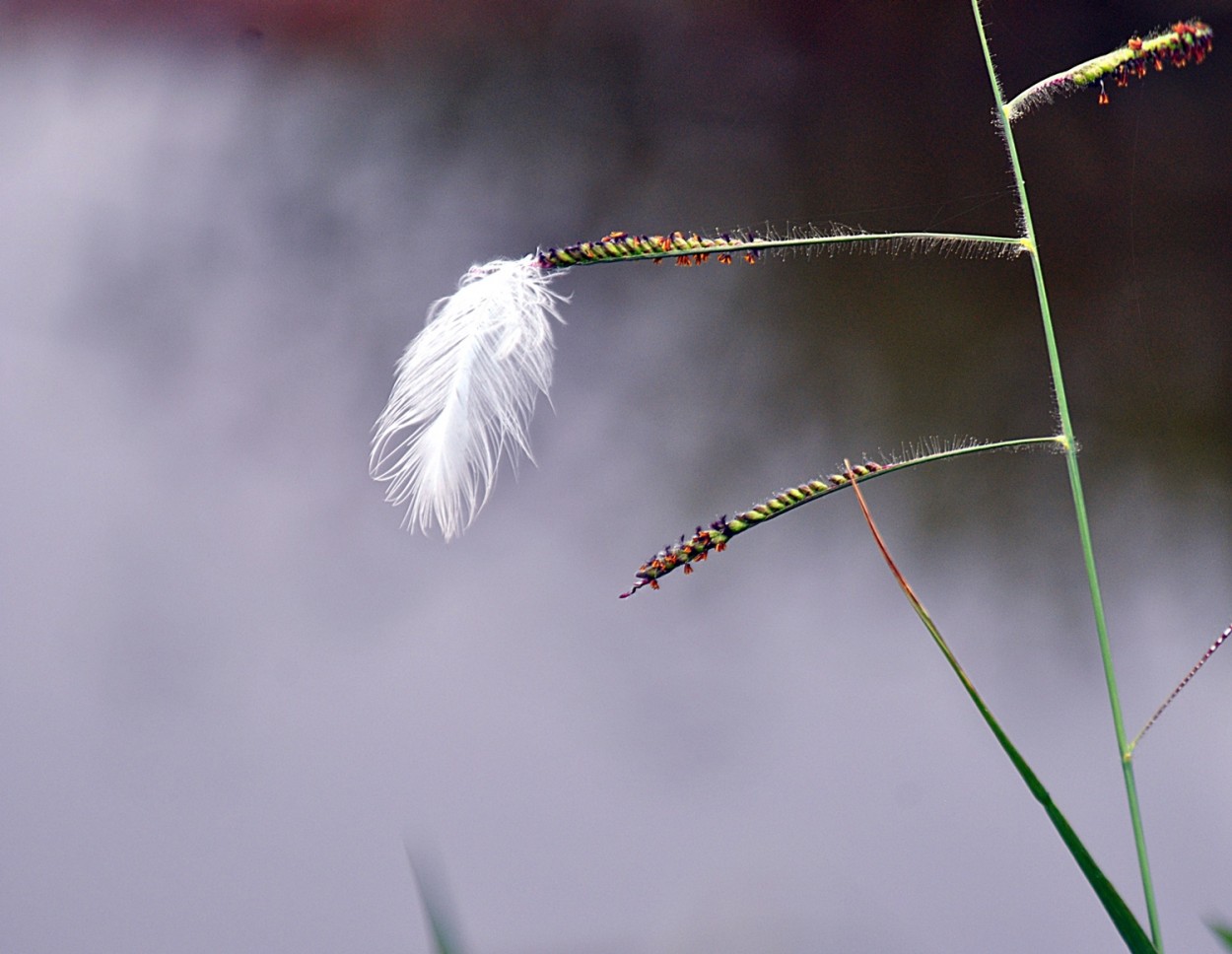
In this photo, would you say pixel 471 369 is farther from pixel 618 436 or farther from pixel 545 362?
pixel 618 436

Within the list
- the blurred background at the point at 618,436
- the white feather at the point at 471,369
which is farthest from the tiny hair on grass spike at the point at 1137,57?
the blurred background at the point at 618,436

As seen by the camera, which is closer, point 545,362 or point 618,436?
point 545,362

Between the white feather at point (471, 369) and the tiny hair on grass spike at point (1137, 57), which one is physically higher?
the tiny hair on grass spike at point (1137, 57)

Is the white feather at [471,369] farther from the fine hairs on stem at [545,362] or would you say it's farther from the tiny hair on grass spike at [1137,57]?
the tiny hair on grass spike at [1137,57]

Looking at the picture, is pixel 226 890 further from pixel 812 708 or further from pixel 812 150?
pixel 812 150

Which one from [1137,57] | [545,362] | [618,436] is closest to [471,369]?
[545,362]

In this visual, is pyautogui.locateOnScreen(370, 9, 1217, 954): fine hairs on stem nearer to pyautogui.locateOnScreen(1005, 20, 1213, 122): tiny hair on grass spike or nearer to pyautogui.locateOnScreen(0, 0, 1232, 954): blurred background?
pyautogui.locateOnScreen(1005, 20, 1213, 122): tiny hair on grass spike

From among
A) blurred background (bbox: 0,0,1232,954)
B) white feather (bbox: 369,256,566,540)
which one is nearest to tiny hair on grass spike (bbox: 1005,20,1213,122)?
white feather (bbox: 369,256,566,540)

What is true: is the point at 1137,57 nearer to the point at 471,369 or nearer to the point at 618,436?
the point at 471,369
